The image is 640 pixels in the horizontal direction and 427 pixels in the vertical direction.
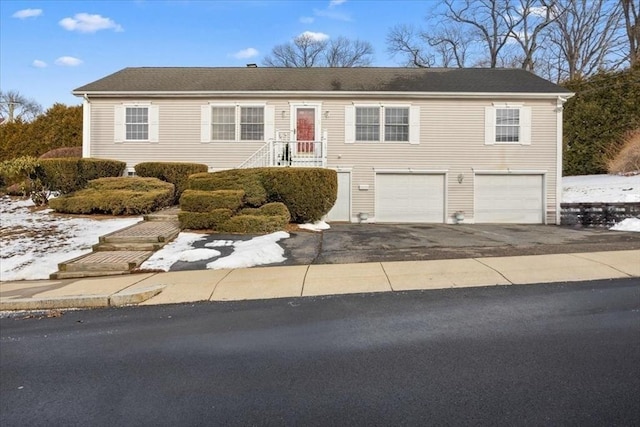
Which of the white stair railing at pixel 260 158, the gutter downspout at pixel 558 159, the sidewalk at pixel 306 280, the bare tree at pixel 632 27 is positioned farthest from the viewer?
the bare tree at pixel 632 27

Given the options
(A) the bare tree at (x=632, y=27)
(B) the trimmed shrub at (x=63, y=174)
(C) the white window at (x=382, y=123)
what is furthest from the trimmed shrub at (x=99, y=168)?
(A) the bare tree at (x=632, y=27)

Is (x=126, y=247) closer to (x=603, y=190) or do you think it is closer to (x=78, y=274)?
(x=78, y=274)

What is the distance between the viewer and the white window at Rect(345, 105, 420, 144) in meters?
17.1

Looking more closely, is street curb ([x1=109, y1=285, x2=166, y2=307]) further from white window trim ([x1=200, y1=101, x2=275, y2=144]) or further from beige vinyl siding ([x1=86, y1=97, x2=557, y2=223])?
white window trim ([x1=200, y1=101, x2=275, y2=144])

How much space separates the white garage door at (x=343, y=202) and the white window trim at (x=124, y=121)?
7.22 meters

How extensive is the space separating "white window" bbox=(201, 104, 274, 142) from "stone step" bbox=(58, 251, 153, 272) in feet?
27.5

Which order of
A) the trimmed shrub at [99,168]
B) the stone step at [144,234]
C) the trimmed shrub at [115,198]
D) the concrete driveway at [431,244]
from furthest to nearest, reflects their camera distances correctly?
the trimmed shrub at [99,168]
the trimmed shrub at [115,198]
the stone step at [144,234]
the concrete driveway at [431,244]

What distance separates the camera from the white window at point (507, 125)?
1700 centimetres

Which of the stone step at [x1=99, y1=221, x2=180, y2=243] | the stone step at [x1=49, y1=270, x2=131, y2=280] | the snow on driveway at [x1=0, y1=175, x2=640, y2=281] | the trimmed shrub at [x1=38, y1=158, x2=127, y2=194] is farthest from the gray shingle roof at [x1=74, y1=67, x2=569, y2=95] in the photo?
the stone step at [x1=49, y1=270, x2=131, y2=280]

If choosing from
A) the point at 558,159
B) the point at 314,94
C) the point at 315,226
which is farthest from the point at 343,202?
the point at 558,159

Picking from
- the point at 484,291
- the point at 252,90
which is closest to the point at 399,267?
the point at 484,291

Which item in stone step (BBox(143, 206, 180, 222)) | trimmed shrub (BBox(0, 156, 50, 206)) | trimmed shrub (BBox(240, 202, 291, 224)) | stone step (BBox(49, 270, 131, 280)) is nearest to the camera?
stone step (BBox(49, 270, 131, 280))

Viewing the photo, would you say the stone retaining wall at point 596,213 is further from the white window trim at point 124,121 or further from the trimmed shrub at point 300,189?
the white window trim at point 124,121

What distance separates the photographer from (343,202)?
56.2 feet
